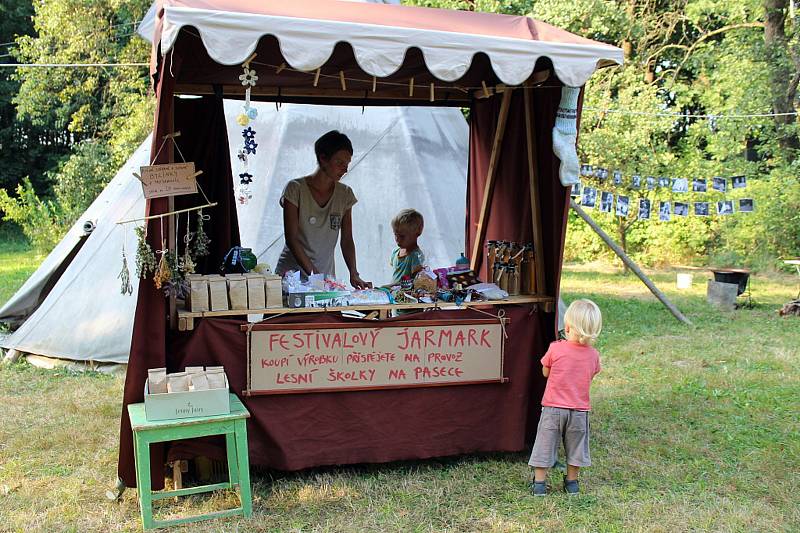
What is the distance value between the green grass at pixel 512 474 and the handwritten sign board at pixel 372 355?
1.55ft

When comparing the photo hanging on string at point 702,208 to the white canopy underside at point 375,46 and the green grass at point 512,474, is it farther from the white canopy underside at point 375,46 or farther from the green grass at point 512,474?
the white canopy underside at point 375,46

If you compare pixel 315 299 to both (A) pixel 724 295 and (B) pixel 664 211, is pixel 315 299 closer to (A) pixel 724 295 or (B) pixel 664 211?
(A) pixel 724 295

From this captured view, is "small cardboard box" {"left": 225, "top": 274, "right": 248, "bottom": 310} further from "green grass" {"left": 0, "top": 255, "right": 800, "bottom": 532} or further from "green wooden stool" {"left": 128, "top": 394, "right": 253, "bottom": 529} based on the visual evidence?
"green grass" {"left": 0, "top": 255, "right": 800, "bottom": 532}

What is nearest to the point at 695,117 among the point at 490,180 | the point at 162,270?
the point at 490,180

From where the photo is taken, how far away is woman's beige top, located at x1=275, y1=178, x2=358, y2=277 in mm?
4336

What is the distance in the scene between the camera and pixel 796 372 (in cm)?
598

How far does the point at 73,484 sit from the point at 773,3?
13057mm

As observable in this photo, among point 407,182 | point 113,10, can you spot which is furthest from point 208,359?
point 113,10

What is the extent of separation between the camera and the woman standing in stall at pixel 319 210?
4238 millimetres

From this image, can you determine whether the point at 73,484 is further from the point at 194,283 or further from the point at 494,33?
Answer: the point at 494,33

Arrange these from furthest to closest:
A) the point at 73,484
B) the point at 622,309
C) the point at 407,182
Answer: the point at 622,309 → the point at 407,182 → the point at 73,484

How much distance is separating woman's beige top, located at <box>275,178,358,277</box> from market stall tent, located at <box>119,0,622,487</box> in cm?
55

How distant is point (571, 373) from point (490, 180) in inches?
59.4

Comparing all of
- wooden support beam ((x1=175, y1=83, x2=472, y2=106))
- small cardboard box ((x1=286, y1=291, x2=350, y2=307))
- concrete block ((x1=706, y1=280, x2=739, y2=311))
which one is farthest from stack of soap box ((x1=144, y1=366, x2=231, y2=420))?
concrete block ((x1=706, y1=280, x2=739, y2=311))
